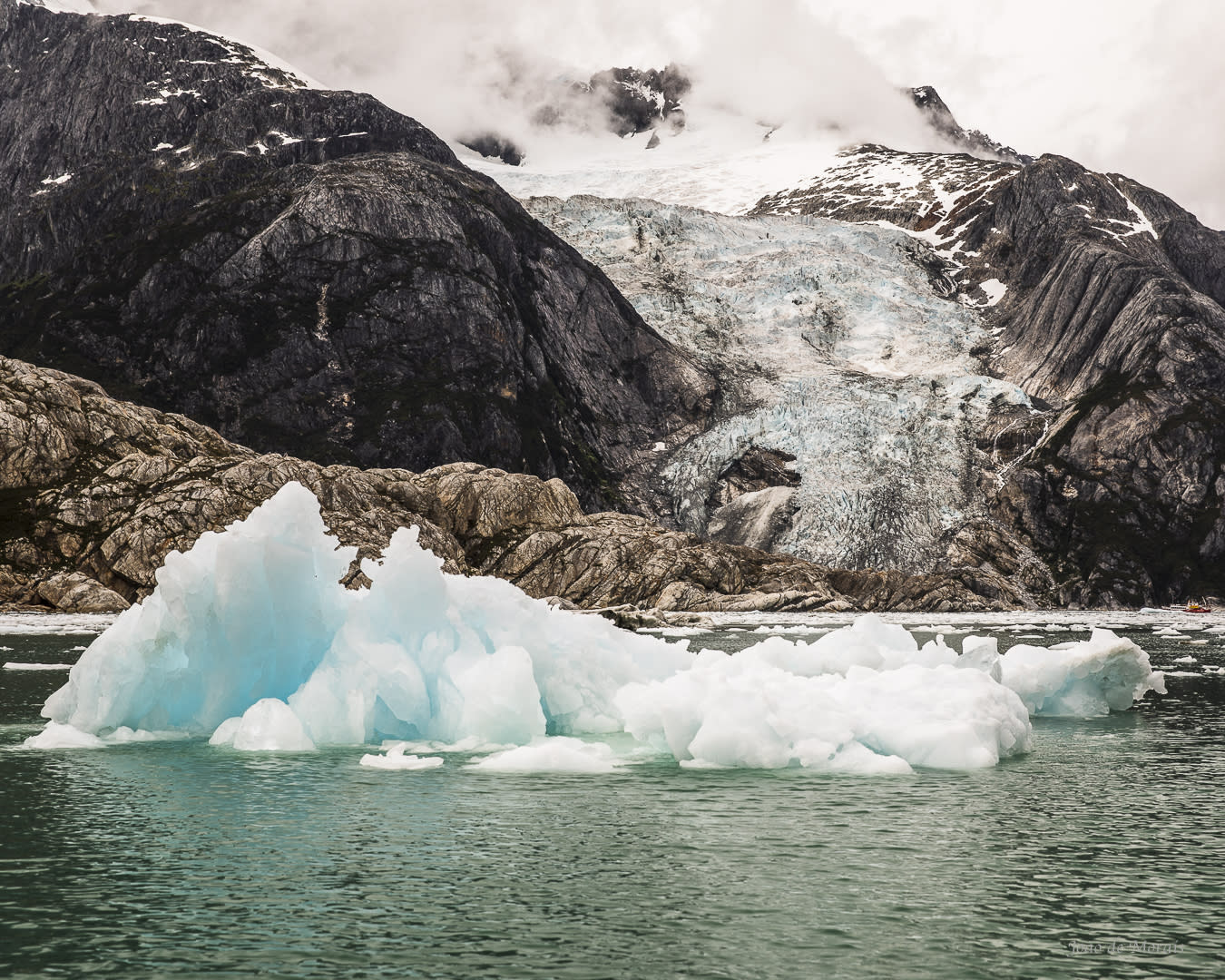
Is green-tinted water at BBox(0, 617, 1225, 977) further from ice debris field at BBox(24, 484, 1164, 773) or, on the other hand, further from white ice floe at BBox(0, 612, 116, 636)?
white ice floe at BBox(0, 612, 116, 636)

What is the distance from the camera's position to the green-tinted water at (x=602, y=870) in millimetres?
14031

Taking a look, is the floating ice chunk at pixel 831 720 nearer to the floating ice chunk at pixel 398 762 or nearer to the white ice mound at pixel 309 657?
the white ice mound at pixel 309 657

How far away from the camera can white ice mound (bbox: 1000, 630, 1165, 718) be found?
122 ft

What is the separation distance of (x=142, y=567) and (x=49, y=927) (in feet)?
297

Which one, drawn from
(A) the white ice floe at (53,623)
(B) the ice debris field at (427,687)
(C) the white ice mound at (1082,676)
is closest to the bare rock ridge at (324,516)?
(A) the white ice floe at (53,623)

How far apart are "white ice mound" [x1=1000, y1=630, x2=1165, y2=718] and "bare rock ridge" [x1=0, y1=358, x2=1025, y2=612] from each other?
246ft

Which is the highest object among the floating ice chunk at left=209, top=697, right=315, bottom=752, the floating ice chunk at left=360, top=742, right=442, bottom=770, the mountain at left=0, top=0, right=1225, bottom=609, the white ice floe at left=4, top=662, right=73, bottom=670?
the mountain at left=0, top=0, right=1225, bottom=609

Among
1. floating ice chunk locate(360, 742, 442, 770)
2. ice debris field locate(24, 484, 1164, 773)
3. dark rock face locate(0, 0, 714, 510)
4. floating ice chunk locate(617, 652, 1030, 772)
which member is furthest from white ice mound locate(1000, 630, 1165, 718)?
dark rock face locate(0, 0, 714, 510)

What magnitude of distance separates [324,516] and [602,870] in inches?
3734

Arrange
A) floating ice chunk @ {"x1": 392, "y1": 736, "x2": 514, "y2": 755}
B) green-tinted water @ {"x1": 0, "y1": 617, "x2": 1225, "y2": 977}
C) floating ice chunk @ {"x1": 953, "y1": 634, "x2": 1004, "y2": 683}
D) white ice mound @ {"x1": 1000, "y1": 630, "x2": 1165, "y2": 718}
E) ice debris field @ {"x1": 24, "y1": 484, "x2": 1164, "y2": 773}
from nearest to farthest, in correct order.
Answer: green-tinted water @ {"x1": 0, "y1": 617, "x2": 1225, "y2": 977}, ice debris field @ {"x1": 24, "y1": 484, "x2": 1164, "y2": 773}, floating ice chunk @ {"x1": 392, "y1": 736, "x2": 514, "y2": 755}, floating ice chunk @ {"x1": 953, "y1": 634, "x2": 1004, "y2": 683}, white ice mound @ {"x1": 1000, "y1": 630, "x2": 1165, "y2": 718}

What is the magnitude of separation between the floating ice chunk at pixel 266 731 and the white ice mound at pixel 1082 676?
23.0 meters

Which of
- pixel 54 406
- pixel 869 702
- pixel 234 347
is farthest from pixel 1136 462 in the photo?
pixel 869 702

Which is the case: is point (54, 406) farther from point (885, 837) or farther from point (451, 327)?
point (885, 837)

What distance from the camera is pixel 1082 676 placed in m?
38.0
